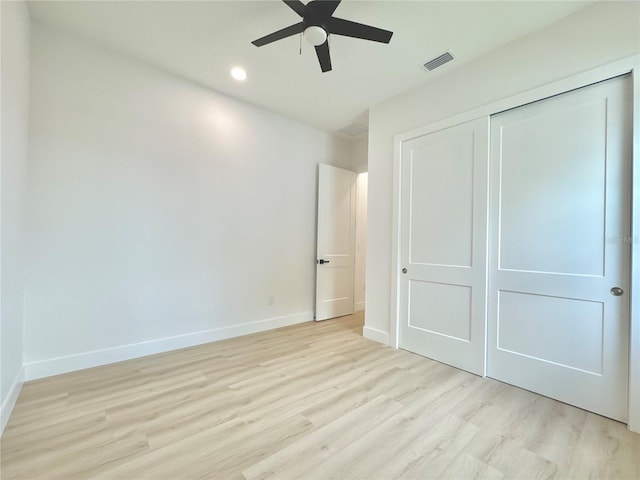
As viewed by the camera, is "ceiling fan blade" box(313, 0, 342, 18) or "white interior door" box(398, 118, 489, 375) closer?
"ceiling fan blade" box(313, 0, 342, 18)

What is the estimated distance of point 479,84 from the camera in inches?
99.9

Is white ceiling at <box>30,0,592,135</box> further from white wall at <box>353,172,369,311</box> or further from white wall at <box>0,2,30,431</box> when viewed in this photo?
white wall at <box>353,172,369,311</box>

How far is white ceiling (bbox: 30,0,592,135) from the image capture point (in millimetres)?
2051

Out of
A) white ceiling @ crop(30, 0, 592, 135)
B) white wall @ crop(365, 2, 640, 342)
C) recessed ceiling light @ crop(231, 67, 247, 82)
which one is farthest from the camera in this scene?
recessed ceiling light @ crop(231, 67, 247, 82)

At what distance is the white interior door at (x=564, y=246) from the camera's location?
1.86 meters

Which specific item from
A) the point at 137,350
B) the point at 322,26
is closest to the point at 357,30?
the point at 322,26

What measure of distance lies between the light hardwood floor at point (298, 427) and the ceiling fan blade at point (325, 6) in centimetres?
262

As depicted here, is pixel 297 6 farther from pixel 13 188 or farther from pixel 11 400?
pixel 11 400

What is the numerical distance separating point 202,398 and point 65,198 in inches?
81.7

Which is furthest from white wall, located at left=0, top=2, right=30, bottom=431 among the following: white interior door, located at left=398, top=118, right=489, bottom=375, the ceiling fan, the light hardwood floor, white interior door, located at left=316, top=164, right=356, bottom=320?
white interior door, located at left=398, top=118, right=489, bottom=375

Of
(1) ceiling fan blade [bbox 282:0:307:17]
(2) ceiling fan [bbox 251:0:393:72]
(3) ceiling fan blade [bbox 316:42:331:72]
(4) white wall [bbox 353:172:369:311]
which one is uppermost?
(1) ceiling fan blade [bbox 282:0:307:17]

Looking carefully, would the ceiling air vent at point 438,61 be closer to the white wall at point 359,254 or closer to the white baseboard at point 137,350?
the white wall at point 359,254

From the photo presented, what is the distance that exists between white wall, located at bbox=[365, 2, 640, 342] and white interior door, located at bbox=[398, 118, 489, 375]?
0.22m

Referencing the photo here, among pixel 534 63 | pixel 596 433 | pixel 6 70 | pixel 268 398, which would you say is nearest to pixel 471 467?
pixel 596 433
